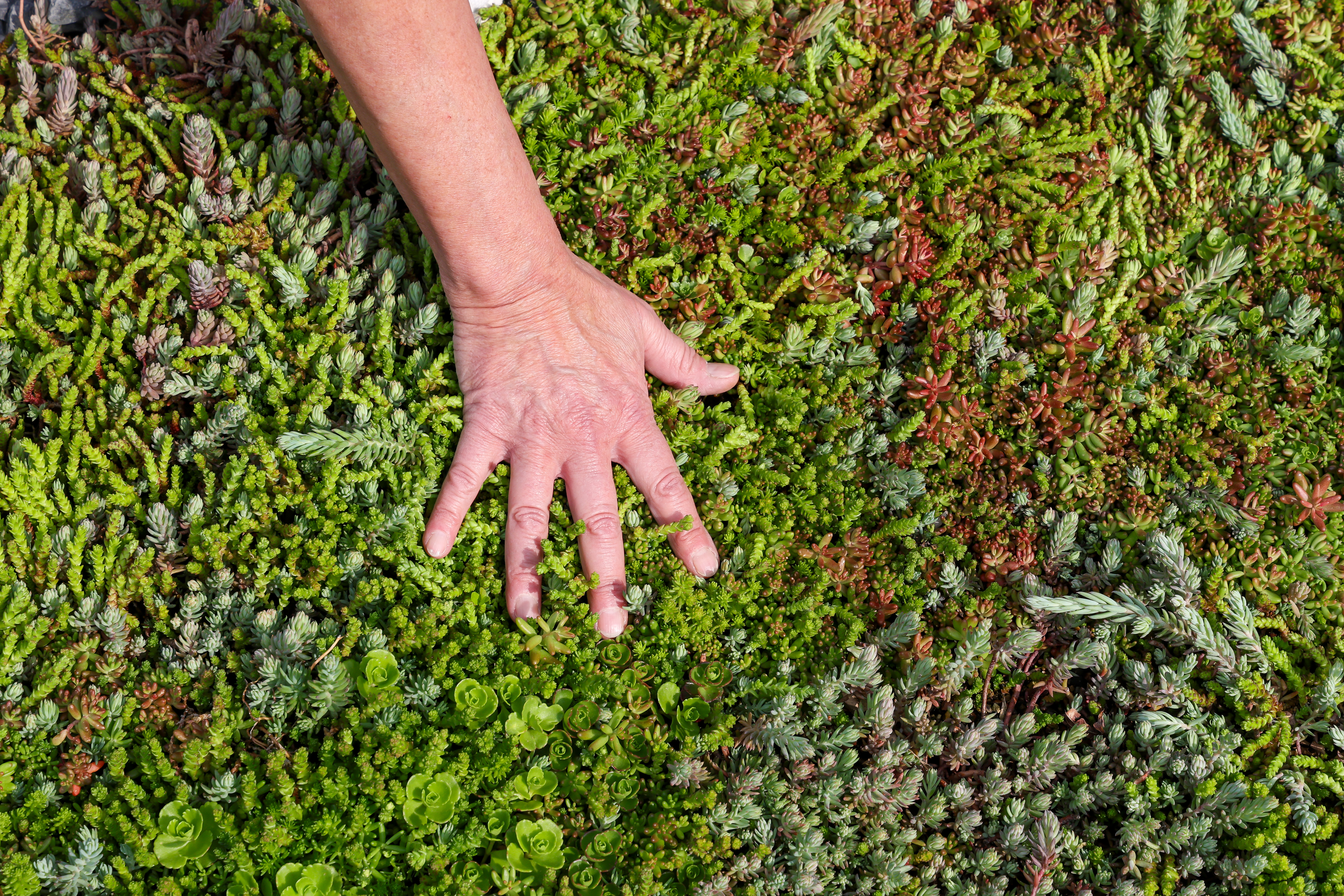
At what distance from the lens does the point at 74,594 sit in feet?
9.61

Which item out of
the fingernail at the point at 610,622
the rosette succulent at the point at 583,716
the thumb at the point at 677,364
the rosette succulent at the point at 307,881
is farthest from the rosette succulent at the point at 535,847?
the thumb at the point at 677,364

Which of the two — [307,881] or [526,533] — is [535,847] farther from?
[526,533]

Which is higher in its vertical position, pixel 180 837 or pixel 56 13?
pixel 56 13

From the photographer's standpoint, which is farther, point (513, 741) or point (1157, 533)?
point (1157, 533)

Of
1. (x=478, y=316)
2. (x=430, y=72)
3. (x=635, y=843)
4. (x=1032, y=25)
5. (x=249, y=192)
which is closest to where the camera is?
(x=430, y=72)

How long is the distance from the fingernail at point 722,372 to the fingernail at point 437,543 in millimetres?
1196

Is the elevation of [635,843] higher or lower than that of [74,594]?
lower

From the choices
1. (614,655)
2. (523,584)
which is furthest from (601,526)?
(614,655)

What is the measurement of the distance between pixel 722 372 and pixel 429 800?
6.15ft

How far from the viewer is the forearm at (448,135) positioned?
241 cm

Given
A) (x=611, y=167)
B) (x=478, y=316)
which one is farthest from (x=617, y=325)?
(x=611, y=167)

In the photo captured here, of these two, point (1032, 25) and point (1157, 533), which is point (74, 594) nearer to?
point (1157, 533)

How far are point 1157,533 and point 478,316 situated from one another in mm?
2665

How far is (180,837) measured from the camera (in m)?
2.61
